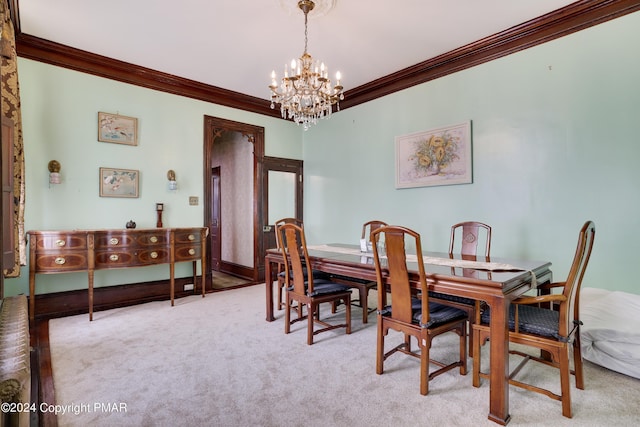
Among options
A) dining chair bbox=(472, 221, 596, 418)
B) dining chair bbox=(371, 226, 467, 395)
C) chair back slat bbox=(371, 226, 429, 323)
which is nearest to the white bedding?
dining chair bbox=(472, 221, 596, 418)

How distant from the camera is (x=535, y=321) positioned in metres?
1.95

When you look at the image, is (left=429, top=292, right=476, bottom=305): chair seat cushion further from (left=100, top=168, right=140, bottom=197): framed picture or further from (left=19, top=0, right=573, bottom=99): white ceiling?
(left=100, top=168, right=140, bottom=197): framed picture

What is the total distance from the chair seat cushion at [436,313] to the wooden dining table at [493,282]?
0.19 metres

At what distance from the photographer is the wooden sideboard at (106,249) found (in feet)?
10.8

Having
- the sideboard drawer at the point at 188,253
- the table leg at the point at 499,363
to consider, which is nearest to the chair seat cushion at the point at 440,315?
the table leg at the point at 499,363

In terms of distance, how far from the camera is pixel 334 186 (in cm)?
546

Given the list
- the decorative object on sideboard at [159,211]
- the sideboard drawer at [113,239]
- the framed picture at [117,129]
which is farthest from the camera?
the decorative object on sideboard at [159,211]

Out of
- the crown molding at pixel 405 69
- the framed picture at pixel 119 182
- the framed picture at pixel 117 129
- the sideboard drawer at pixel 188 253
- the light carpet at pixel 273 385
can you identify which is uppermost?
the crown molding at pixel 405 69

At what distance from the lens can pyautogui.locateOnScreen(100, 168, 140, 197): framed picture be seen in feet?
13.2

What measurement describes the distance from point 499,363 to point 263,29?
11.3 feet

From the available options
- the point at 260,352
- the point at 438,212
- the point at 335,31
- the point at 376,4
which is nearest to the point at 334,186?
the point at 438,212

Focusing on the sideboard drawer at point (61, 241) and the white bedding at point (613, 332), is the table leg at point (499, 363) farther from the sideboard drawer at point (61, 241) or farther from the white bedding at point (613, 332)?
the sideboard drawer at point (61, 241)

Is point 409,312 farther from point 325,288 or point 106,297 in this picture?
point 106,297

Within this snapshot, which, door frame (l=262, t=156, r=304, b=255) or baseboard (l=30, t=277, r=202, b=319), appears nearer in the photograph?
baseboard (l=30, t=277, r=202, b=319)
